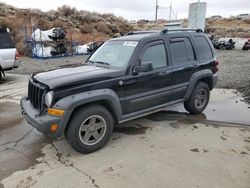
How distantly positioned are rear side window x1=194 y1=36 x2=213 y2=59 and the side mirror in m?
1.71

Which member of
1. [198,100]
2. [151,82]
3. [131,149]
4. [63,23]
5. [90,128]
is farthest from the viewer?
[63,23]

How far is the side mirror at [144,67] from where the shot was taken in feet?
13.8

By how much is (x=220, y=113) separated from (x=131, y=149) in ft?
8.98

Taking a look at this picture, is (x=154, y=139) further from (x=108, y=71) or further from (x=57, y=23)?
(x=57, y=23)

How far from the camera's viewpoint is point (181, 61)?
507 cm

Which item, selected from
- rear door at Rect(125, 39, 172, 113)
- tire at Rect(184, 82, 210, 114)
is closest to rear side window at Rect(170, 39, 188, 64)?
rear door at Rect(125, 39, 172, 113)

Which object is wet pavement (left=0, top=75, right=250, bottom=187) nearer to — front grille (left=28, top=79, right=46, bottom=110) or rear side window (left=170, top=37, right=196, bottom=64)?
front grille (left=28, top=79, right=46, bottom=110)

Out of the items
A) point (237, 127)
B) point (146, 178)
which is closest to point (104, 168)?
point (146, 178)

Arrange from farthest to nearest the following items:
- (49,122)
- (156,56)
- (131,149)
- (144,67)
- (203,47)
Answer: (203,47) → (156,56) → (144,67) → (131,149) → (49,122)

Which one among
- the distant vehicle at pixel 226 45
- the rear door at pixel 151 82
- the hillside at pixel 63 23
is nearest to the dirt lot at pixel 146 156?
the rear door at pixel 151 82

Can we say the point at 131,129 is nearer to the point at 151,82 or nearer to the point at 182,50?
the point at 151,82

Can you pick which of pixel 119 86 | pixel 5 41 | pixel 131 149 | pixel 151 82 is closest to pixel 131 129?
pixel 131 149

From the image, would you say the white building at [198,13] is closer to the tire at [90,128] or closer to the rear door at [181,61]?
the rear door at [181,61]

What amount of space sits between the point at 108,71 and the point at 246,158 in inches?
99.5
